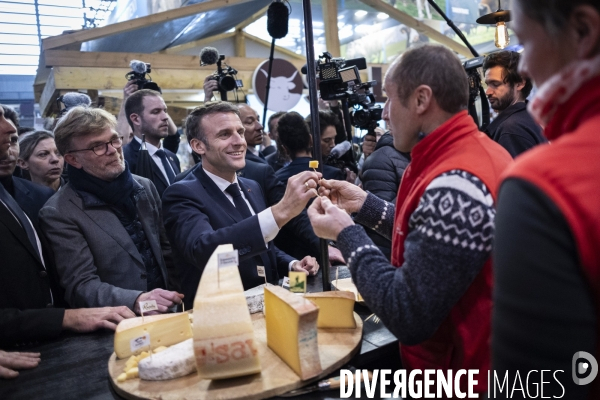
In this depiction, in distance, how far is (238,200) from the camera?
2262 millimetres

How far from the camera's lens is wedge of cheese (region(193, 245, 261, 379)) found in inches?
43.3

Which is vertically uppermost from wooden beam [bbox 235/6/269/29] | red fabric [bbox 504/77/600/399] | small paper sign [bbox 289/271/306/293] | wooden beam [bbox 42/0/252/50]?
wooden beam [bbox 235/6/269/29]

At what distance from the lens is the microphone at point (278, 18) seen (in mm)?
2541

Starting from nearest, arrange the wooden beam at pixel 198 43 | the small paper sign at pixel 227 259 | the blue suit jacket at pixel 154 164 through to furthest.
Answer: the small paper sign at pixel 227 259 → the blue suit jacket at pixel 154 164 → the wooden beam at pixel 198 43

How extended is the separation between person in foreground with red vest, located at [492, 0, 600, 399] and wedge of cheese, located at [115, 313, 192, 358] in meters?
0.97

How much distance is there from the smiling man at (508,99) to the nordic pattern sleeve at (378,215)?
4.33 ft

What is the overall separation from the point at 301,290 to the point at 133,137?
2.64m

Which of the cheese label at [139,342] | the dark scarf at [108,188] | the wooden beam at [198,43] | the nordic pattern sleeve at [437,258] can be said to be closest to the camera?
the nordic pattern sleeve at [437,258]

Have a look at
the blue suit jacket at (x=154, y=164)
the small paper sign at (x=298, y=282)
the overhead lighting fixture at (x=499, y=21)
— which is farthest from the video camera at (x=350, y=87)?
the small paper sign at (x=298, y=282)

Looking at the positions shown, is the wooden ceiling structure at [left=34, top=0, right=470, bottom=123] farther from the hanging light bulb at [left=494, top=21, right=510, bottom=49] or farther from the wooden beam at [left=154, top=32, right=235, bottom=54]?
the hanging light bulb at [left=494, top=21, right=510, bottom=49]

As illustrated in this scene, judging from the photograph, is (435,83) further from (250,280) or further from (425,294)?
(250,280)

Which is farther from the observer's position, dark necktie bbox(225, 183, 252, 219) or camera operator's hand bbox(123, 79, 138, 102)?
camera operator's hand bbox(123, 79, 138, 102)

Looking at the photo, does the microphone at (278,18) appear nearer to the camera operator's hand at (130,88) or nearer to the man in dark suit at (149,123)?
the man in dark suit at (149,123)

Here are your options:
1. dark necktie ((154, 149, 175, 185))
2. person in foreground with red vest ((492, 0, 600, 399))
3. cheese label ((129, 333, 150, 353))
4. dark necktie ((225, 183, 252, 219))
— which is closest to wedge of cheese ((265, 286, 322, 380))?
cheese label ((129, 333, 150, 353))
